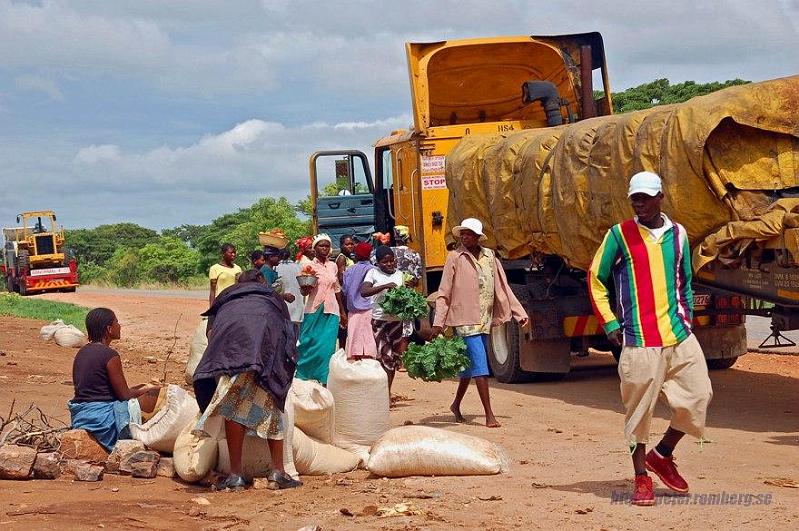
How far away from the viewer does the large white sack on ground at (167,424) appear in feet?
25.7

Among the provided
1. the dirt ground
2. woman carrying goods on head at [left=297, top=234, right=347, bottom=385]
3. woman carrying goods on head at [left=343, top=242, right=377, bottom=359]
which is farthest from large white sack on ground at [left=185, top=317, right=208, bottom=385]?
woman carrying goods on head at [left=343, top=242, right=377, bottom=359]

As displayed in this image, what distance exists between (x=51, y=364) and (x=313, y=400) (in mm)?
7753

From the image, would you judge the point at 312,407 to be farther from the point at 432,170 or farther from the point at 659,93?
the point at 659,93

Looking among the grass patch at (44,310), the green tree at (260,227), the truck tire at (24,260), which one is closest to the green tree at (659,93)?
the green tree at (260,227)

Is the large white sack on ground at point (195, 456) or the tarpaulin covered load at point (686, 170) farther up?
the tarpaulin covered load at point (686, 170)

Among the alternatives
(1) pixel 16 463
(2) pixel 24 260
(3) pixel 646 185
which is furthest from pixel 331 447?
(2) pixel 24 260

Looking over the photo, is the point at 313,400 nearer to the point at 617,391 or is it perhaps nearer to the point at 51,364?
the point at 617,391

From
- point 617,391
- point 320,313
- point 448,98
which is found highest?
point 448,98

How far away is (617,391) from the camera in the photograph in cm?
1187

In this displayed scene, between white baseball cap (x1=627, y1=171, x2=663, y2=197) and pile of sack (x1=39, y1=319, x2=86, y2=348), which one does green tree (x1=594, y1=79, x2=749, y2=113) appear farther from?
white baseball cap (x1=627, y1=171, x2=663, y2=197)

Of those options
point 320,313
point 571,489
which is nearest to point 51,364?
point 320,313

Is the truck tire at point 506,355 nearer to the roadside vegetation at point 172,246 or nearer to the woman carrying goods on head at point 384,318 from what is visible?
the woman carrying goods on head at point 384,318

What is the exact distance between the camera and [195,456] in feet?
24.3

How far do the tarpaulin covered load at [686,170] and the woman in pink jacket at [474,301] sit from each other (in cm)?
114
